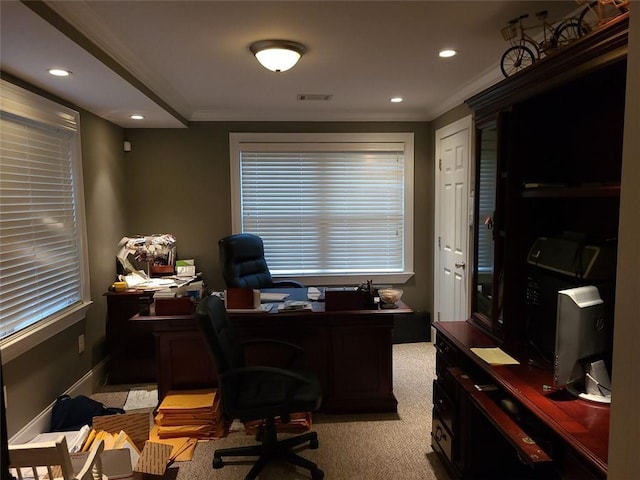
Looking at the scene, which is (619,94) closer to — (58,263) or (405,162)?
(405,162)

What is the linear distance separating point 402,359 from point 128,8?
3.44 meters

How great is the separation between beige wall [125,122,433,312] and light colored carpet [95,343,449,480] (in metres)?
2.13

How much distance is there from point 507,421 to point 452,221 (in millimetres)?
2648

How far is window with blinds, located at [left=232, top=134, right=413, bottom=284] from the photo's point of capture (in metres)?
4.62

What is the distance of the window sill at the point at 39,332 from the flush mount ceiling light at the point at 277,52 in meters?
2.08

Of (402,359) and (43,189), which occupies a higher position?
(43,189)

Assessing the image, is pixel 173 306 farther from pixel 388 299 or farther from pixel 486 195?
pixel 486 195

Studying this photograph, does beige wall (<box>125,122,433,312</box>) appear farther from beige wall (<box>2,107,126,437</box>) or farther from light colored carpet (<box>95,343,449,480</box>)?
light colored carpet (<box>95,343,449,480</box>)

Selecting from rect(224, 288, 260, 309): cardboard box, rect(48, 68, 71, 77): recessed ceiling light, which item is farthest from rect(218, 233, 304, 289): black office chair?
rect(48, 68, 71, 77): recessed ceiling light

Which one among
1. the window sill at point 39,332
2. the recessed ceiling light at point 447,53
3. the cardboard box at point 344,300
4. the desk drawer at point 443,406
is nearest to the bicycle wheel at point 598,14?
the recessed ceiling light at point 447,53

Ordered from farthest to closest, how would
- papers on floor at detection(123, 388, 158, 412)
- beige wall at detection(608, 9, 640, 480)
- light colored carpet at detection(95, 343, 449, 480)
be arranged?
papers on floor at detection(123, 388, 158, 412), light colored carpet at detection(95, 343, 449, 480), beige wall at detection(608, 9, 640, 480)

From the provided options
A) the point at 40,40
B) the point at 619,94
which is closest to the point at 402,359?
the point at 619,94

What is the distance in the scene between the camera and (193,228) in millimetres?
4594

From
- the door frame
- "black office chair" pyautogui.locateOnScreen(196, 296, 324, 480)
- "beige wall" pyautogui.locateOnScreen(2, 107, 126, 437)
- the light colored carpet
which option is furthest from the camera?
the door frame
